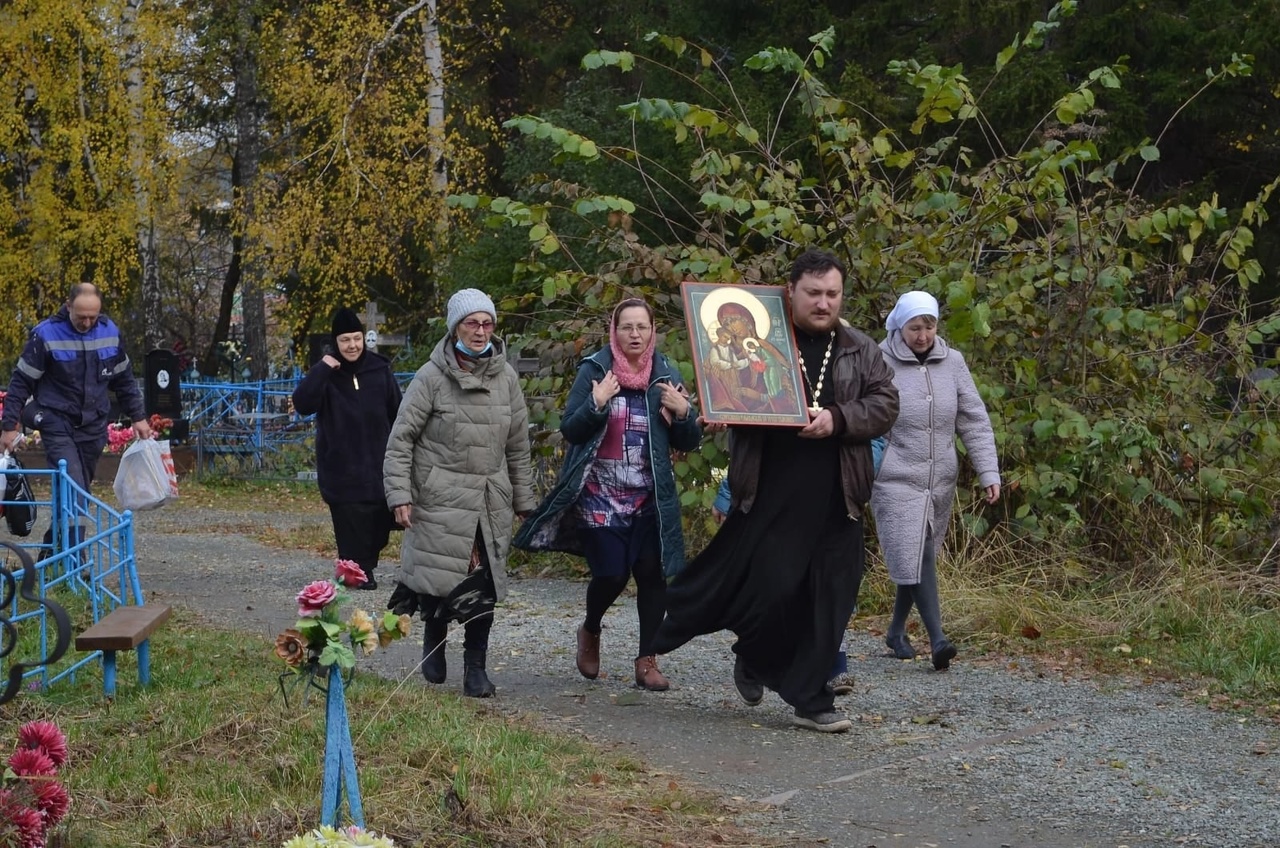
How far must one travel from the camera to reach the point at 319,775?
213 inches

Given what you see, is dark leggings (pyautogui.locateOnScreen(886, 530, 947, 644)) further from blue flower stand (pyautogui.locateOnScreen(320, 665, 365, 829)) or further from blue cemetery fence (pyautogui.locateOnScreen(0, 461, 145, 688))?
blue flower stand (pyautogui.locateOnScreen(320, 665, 365, 829))

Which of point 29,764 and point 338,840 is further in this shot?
point 29,764

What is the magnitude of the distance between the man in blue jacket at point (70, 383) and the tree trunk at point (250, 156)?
18276mm

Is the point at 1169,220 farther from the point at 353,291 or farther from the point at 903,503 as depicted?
the point at 353,291

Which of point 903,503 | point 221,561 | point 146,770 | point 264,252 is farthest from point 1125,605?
point 264,252

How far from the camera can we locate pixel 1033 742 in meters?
6.66

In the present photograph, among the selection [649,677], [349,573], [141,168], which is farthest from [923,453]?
[141,168]

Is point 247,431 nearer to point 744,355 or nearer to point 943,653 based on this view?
point 943,653

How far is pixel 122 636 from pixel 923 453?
3.68m

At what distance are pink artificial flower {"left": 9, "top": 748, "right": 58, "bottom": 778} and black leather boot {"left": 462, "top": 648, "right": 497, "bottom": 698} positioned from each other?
10.5 feet

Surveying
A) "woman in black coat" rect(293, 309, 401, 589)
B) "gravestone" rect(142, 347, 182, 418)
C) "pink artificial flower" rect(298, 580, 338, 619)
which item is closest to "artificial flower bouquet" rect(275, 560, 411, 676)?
"pink artificial flower" rect(298, 580, 338, 619)

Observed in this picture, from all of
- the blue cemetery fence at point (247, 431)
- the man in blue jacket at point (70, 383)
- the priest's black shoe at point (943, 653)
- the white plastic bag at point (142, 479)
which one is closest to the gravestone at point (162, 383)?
the blue cemetery fence at point (247, 431)

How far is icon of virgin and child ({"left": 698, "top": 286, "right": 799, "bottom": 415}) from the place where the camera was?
255 inches

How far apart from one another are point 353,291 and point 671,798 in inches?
962
